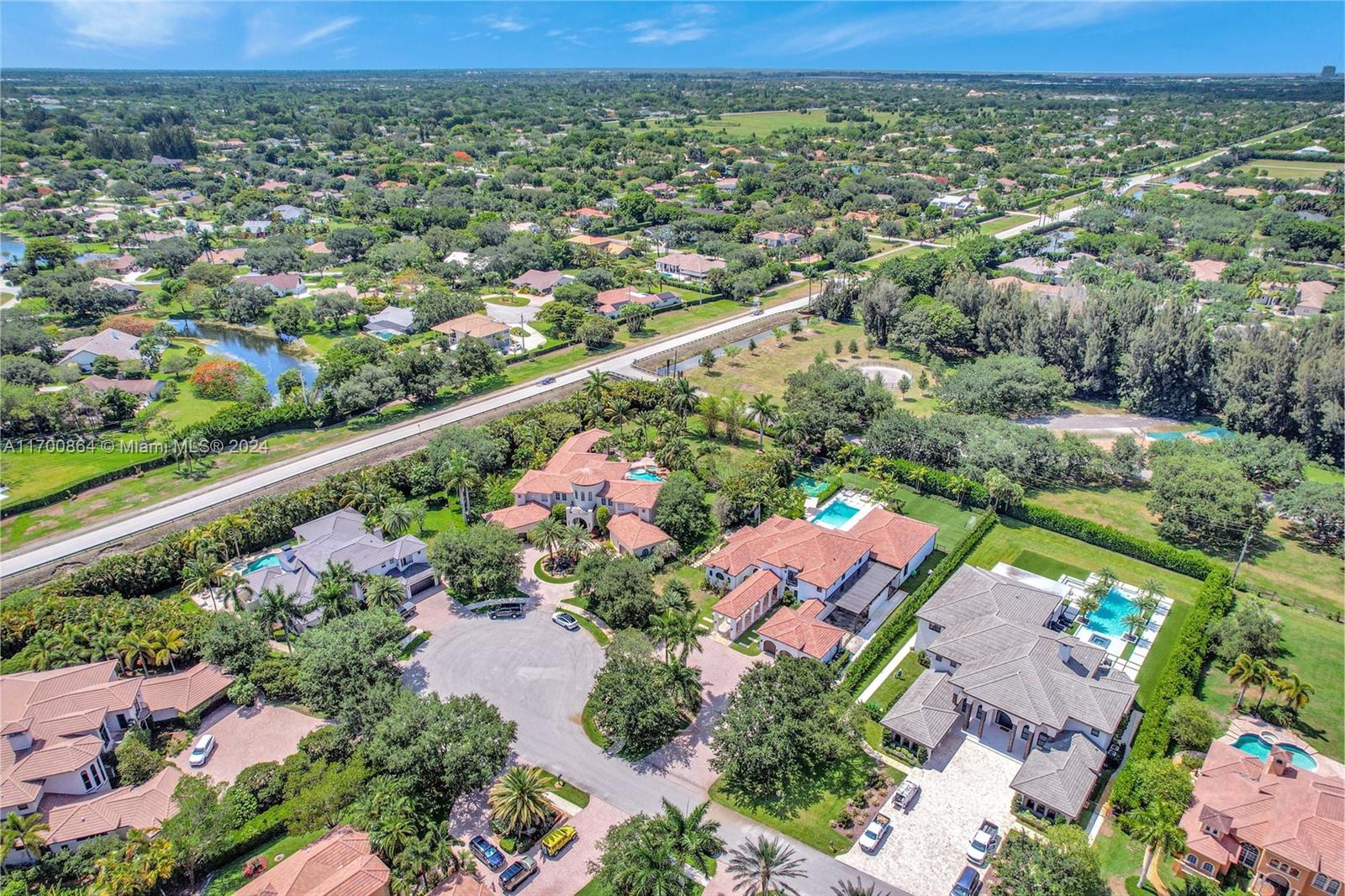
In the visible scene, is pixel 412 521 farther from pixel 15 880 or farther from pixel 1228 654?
pixel 1228 654

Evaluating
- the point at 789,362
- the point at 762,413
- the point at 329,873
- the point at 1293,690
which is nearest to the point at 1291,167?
the point at 789,362

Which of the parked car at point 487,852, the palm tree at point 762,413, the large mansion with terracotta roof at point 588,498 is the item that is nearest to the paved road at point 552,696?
the parked car at point 487,852

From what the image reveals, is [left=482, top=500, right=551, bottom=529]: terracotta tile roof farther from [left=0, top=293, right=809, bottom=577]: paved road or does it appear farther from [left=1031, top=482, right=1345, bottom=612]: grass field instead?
[left=1031, top=482, right=1345, bottom=612]: grass field

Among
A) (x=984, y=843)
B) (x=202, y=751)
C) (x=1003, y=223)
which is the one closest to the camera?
(x=984, y=843)

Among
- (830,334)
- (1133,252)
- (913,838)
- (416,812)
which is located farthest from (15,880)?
(1133,252)

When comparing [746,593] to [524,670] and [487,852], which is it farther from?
[487,852]
